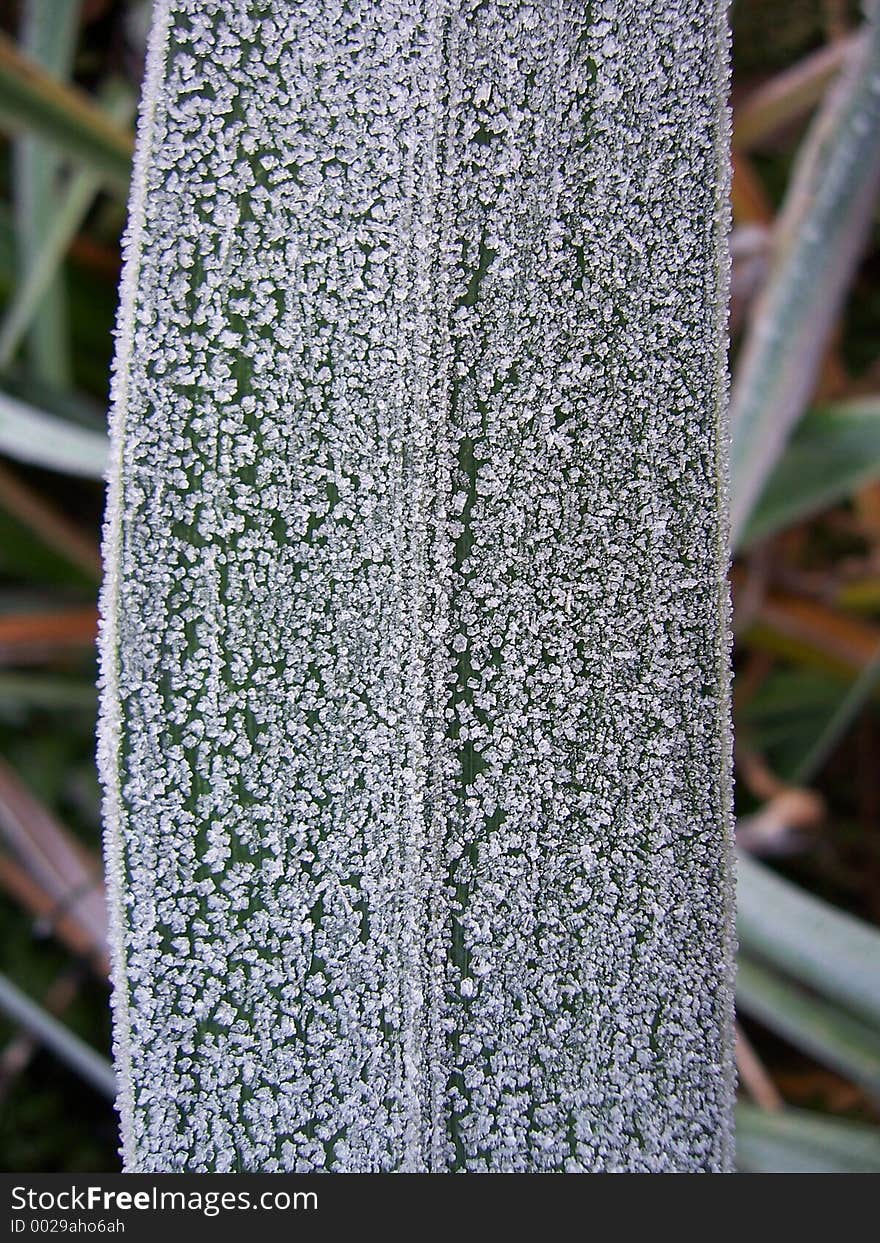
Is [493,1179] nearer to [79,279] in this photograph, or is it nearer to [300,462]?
[300,462]

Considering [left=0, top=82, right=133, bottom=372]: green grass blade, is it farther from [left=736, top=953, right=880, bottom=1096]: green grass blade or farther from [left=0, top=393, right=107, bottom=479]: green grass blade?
[left=736, top=953, right=880, bottom=1096]: green grass blade

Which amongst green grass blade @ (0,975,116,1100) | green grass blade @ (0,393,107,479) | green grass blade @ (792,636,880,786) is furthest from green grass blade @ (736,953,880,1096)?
green grass blade @ (0,393,107,479)

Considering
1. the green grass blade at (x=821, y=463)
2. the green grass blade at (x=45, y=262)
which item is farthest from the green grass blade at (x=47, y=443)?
the green grass blade at (x=821, y=463)

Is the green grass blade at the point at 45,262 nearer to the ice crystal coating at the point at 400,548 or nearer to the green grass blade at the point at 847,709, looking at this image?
the ice crystal coating at the point at 400,548

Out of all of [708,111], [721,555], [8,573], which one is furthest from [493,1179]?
[8,573]

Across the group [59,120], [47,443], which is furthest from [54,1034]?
[59,120]
